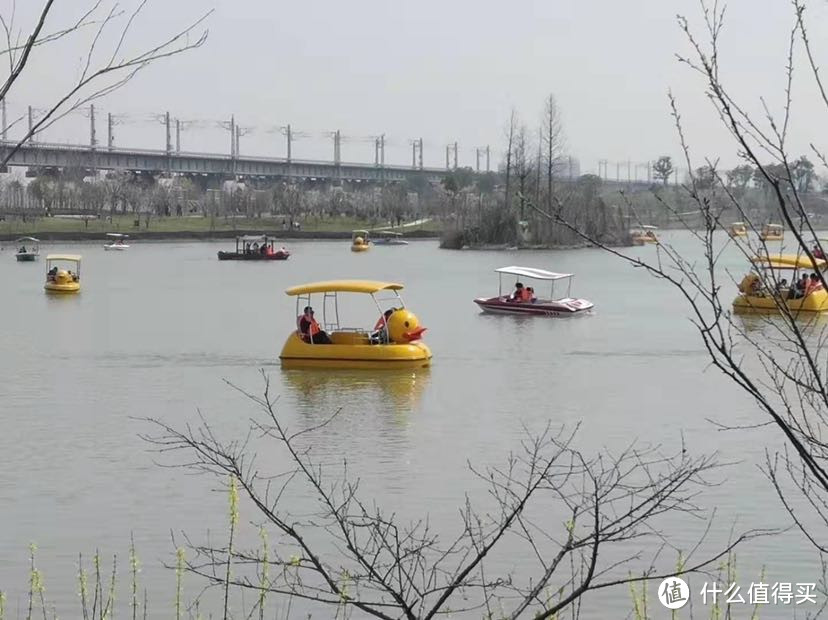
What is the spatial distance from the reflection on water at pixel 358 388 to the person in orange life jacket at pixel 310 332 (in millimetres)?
598

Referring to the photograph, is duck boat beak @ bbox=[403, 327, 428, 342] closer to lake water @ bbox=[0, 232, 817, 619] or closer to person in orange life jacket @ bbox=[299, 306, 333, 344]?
lake water @ bbox=[0, 232, 817, 619]

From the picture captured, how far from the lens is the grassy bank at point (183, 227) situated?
315ft

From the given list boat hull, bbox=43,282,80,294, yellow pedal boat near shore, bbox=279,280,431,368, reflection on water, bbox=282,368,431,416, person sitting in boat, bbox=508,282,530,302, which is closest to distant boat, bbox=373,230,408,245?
boat hull, bbox=43,282,80,294

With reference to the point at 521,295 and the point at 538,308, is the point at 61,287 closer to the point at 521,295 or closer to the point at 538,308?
the point at 521,295

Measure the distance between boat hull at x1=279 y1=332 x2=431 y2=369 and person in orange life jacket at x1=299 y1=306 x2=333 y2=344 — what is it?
147mm

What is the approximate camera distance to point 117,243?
86.4 meters

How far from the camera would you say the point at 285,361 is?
23.6 metres

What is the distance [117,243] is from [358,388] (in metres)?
67.7

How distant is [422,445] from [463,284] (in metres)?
33.7

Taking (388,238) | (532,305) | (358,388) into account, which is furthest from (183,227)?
(358,388)

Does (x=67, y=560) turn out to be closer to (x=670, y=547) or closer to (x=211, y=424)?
(x=670, y=547)

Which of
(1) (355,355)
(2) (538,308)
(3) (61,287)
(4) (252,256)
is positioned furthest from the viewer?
(4) (252,256)

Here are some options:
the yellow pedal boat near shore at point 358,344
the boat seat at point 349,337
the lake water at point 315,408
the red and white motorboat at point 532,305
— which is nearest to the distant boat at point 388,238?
the lake water at point 315,408

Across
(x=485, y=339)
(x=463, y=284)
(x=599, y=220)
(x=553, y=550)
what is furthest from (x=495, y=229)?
(x=553, y=550)
